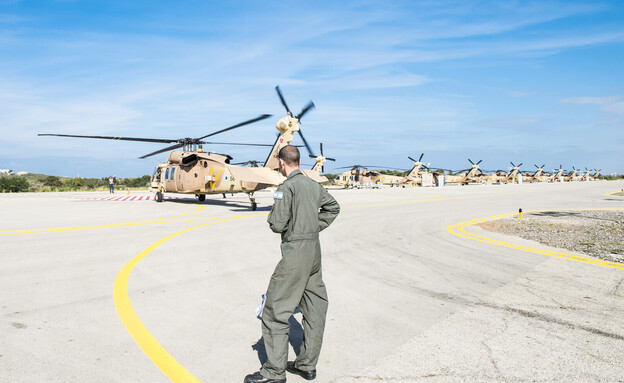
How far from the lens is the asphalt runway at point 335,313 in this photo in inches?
130

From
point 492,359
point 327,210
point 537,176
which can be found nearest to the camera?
point 492,359

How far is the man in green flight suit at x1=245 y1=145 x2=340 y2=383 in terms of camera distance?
10.3 feet

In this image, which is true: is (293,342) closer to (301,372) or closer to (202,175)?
(301,372)

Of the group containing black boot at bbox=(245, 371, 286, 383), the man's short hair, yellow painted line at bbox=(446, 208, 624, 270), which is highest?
the man's short hair

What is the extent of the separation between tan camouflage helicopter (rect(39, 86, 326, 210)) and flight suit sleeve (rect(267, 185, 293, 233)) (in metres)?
12.7

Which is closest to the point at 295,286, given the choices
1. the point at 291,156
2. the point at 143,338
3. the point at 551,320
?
the point at 291,156

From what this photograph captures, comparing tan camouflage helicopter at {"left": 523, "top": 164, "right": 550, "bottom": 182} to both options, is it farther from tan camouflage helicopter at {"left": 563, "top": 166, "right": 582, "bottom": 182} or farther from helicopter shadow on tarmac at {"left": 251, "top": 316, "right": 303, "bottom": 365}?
helicopter shadow on tarmac at {"left": 251, "top": 316, "right": 303, "bottom": 365}

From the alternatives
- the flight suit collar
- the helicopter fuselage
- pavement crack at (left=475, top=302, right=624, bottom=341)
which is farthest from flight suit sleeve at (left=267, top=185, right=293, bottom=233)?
the helicopter fuselage

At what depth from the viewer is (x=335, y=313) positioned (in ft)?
15.4

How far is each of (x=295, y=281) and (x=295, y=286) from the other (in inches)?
1.7

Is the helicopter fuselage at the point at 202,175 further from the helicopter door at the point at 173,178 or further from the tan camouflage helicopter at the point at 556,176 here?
the tan camouflage helicopter at the point at 556,176

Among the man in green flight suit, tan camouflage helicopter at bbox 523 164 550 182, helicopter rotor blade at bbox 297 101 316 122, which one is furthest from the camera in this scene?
tan camouflage helicopter at bbox 523 164 550 182

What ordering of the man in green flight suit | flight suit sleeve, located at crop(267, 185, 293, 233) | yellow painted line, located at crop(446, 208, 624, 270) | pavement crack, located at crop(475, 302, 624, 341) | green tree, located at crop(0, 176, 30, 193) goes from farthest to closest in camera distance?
green tree, located at crop(0, 176, 30, 193), yellow painted line, located at crop(446, 208, 624, 270), pavement crack, located at crop(475, 302, 624, 341), flight suit sleeve, located at crop(267, 185, 293, 233), the man in green flight suit

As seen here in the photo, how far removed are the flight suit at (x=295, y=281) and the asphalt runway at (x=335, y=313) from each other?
0.28 m
